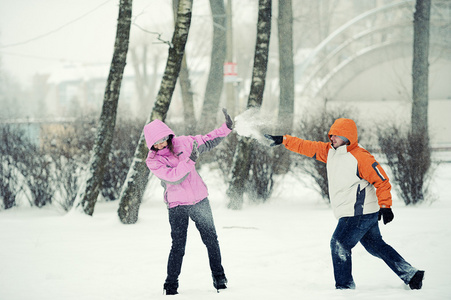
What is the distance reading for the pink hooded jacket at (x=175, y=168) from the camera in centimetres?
→ 396

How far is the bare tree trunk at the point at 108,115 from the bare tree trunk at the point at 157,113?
734 millimetres

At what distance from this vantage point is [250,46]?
141ft

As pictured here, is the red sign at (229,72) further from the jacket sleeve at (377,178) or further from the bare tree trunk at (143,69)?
the bare tree trunk at (143,69)

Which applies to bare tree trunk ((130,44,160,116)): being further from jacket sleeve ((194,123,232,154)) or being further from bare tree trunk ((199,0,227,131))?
jacket sleeve ((194,123,232,154))

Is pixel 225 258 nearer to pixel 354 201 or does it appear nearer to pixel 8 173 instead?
pixel 354 201

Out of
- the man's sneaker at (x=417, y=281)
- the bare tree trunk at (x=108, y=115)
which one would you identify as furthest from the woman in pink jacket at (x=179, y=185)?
the bare tree trunk at (x=108, y=115)

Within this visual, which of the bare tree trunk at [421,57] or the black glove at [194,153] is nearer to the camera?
the black glove at [194,153]

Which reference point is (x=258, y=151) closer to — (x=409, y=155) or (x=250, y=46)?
(x=409, y=155)

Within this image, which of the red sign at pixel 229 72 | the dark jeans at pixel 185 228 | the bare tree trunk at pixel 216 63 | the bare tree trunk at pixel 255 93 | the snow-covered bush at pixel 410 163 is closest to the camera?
the dark jeans at pixel 185 228

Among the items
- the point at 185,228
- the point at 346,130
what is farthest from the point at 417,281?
the point at 185,228

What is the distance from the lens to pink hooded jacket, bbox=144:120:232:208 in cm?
396

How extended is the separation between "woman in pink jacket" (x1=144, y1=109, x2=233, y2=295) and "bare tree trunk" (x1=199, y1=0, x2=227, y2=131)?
9.25m

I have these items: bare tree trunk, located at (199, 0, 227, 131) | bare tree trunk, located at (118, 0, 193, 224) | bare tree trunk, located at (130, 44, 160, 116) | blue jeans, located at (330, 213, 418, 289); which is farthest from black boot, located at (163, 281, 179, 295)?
bare tree trunk, located at (130, 44, 160, 116)

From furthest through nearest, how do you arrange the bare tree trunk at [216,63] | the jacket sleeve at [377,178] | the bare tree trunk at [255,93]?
the bare tree trunk at [216,63] → the bare tree trunk at [255,93] → the jacket sleeve at [377,178]
